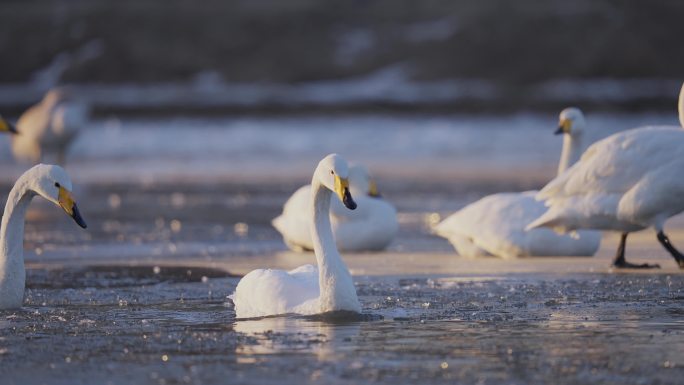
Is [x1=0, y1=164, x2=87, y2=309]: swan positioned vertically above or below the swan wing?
above

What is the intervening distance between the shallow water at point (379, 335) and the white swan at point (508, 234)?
157 cm

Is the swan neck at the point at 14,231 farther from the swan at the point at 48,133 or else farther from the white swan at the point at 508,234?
the swan at the point at 48,133

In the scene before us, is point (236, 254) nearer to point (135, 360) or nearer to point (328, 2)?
point (135, 360)

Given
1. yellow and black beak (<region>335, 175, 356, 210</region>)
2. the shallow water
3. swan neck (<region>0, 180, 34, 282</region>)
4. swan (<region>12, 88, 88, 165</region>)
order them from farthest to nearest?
swan (<region>12, 88, 88, 165</region>) < swan neck (<region>0, 180, 34, 282</region>) < yellow and black beak (<region>335, 175, 356, 210</region>) < the shallow water

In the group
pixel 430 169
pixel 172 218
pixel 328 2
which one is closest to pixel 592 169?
pixel 172 218

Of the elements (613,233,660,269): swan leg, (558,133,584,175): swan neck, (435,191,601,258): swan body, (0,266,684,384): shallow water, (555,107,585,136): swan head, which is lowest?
(0,266,684,384): shallow water

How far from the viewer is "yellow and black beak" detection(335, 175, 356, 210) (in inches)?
318

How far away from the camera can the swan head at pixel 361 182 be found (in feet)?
45.1

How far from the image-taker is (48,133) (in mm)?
26938

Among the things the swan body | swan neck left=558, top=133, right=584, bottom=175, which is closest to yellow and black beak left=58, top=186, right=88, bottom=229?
the swan body

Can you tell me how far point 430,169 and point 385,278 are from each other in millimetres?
13633

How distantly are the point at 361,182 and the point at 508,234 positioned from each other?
7.08ft

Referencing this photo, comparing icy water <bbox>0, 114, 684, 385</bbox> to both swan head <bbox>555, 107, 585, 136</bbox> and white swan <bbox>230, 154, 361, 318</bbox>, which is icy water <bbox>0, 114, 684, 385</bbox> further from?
swan head <bbox>555, 107, 585, 136</bbox>

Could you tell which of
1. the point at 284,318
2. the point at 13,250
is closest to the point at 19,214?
the point at 13,250
